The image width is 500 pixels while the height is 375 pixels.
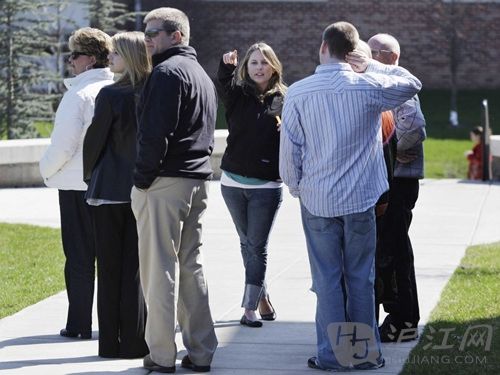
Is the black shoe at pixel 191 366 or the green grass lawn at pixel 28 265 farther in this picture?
the green grass lawn at pixel 28 265

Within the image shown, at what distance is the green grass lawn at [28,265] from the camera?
8.95 metres

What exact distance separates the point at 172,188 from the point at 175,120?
1.25 feet

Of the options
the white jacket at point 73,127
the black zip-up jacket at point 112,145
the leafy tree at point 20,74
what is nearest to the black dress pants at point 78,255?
the white jacket at point 73,127

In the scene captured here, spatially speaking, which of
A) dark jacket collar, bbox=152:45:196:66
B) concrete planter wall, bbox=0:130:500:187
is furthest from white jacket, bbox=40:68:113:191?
concrete planter wall, bbox=0:130:500:187

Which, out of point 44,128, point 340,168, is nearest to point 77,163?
point 340,168

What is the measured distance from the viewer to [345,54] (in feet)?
21.4

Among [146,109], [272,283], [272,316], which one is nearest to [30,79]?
[272,283]

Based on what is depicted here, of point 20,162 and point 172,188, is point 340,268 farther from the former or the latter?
point 20,162

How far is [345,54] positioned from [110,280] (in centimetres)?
192

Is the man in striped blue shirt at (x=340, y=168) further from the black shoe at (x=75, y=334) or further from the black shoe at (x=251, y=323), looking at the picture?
the black shoe at (x=75, y=334)

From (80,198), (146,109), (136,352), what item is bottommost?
(136,352)

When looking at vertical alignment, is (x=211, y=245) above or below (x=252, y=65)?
below

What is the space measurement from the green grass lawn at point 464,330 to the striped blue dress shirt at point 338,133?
1011mm

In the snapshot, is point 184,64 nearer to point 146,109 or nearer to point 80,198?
point 146,109
